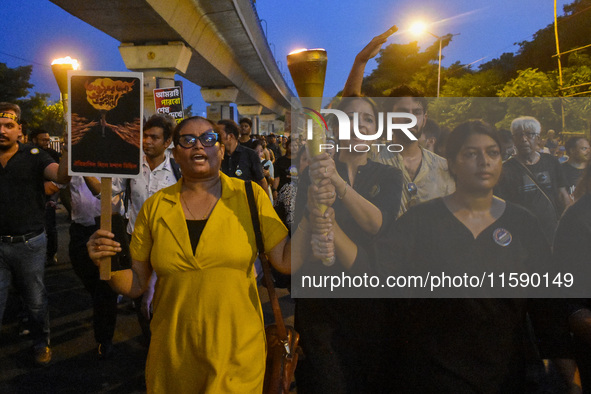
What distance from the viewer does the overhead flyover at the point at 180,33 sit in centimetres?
1193

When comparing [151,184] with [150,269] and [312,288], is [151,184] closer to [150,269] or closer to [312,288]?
[150,269]

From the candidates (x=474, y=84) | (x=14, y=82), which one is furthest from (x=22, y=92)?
(x=474, y=84)

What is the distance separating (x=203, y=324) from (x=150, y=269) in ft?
1.50

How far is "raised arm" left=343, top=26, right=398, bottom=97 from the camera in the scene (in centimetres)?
218

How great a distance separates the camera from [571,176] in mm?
2396

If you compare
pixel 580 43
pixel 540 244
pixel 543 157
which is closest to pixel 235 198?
pixel 540 244

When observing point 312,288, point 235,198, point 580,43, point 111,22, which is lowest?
point 312,288

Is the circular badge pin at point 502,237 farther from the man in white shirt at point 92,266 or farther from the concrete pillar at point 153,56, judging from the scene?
the concrete pillar at point 153,56

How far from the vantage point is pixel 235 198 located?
230 centimetres

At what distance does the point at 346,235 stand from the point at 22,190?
9.46ft

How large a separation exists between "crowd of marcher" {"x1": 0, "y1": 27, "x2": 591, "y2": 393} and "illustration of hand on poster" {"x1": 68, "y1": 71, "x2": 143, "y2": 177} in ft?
0.71

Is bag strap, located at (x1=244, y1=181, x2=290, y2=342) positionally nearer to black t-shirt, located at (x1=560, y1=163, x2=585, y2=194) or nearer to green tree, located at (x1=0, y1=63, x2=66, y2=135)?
black t-shirt, located at (x1=560, y1=163, x2=585, y2=194)

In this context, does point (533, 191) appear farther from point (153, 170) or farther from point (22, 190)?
point (22, 190)

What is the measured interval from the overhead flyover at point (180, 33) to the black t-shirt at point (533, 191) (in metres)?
10.8
